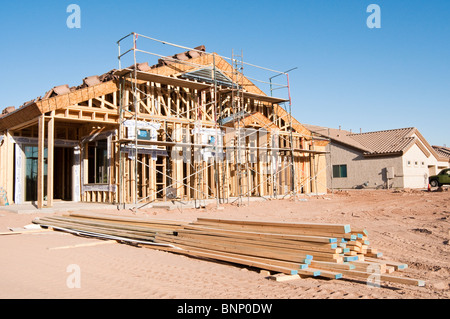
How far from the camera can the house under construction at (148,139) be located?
50.1ft

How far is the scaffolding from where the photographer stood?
15.9 meters

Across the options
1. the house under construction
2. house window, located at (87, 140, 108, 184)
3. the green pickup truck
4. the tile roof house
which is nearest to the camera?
the house under construction

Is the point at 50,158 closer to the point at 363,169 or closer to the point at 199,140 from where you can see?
the point at 199,140

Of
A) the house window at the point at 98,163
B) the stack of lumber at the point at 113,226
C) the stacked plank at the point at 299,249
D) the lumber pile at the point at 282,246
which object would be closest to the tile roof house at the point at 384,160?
the house window at the point at 98,163

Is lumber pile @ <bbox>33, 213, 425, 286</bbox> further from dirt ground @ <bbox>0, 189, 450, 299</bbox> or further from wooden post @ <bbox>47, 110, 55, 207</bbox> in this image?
wooden post @ <bbox>47, 110, 55, 207</bbox>

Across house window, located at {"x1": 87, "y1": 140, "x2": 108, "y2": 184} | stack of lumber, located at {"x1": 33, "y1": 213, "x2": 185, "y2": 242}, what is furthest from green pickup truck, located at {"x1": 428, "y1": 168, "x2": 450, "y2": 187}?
stack of lumber, located at {"x1": 33, "y1": 213, "x2": 185, "y2": 242}

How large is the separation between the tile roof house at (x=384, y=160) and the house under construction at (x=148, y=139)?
38.2ft

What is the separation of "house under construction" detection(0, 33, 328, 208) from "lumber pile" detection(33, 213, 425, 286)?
6274 millimetres

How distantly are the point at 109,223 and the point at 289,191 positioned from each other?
13253 millimetres

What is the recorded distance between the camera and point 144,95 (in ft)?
56.0

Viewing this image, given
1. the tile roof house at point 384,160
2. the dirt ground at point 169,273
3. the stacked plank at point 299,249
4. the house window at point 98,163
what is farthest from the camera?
the tile roof house at point 384,160

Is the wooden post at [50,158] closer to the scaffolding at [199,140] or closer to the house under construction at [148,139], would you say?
the house under construction at [148,139]

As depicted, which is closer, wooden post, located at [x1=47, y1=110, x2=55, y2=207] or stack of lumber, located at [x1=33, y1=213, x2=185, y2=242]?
stack of lumber, located at [x1=33, y1=213, x2=185, y2=242]

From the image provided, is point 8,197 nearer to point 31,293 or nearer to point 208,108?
point 208,108
